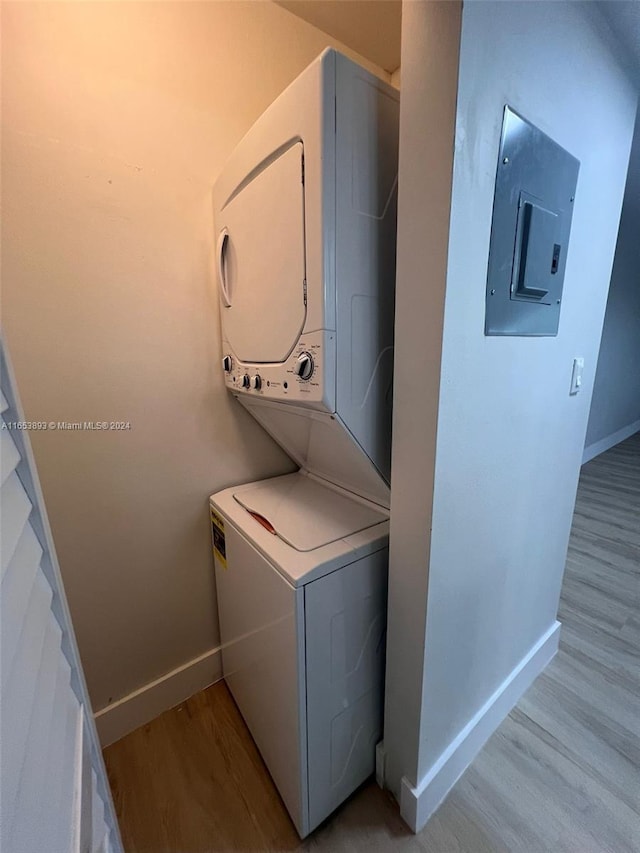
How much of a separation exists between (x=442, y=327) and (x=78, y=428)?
1173 mm

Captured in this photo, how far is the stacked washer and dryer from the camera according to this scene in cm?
86

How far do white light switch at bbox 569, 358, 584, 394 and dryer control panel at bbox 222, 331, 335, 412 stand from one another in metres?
1.02

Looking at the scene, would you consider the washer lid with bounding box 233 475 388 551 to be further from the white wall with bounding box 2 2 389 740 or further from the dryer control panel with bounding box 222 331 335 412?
the dryer control panel with bounding box 222 331 335 412

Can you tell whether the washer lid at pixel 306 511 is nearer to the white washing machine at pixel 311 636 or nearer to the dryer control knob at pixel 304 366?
the white washing machine at pixel 311 636

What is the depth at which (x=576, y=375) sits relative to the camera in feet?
4.43

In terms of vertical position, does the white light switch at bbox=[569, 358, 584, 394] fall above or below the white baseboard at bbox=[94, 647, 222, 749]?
above

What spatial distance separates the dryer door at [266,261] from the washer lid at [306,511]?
534mm

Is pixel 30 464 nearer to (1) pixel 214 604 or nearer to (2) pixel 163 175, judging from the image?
(2) pixel 163 175

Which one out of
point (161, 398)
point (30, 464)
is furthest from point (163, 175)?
point (30, 464)

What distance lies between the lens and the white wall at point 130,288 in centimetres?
103

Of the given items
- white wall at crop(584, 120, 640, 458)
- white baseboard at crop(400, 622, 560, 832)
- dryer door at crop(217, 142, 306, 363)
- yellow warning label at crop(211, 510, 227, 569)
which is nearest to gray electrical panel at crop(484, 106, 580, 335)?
dryer door at crop(217, 142, 306, 363)

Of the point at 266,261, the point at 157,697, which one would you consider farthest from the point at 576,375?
the point at 157,697

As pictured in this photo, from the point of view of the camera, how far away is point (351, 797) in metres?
1.21

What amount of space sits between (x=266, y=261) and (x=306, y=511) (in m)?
0.82
